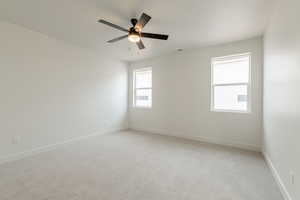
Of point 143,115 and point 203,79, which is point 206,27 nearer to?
point 203,79

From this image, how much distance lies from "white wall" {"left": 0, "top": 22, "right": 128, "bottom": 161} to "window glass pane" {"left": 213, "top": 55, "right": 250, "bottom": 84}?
11.1ft

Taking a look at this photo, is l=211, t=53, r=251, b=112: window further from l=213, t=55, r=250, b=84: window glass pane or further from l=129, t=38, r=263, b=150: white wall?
l=129, t=38, r=263, b=150: white wall

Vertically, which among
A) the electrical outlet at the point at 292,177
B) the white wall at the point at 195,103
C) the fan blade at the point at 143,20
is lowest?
the electrical outlet at the point at 292,177

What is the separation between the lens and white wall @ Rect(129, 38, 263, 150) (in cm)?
335

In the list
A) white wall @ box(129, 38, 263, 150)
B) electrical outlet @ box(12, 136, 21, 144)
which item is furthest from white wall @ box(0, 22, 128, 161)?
white wall @ box(129, 38, 263, 150)

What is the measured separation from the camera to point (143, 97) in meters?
5.44

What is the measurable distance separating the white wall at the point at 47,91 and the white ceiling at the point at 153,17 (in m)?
0.40

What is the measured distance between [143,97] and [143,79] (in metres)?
0.70

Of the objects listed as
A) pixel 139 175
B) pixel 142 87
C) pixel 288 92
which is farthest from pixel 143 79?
pixel 288 92

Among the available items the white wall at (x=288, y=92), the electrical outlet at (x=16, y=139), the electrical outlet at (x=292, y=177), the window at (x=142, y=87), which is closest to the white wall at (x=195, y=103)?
the window at (x=142, y=87)

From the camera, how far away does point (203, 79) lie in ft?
13.2

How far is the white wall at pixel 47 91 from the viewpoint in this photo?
107 inches

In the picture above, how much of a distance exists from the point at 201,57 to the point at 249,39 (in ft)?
3.77

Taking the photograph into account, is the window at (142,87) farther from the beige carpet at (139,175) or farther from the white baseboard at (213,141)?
the beige carpet at (139,175)
